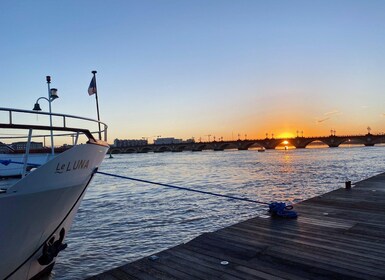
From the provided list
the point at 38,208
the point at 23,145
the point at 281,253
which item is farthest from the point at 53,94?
the point at 281,253

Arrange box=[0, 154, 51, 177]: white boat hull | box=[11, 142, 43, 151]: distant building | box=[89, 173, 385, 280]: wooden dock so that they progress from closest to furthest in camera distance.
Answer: box=[89, 173, 385, 280]: wooden dock < box=[0, 154, 51, 177]: white boat hull < box=[11, 142, 43, 151]: distant building

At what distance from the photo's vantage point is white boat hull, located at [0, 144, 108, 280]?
5188 millimetres

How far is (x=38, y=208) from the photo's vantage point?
5695 mm

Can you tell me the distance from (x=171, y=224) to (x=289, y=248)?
899cm

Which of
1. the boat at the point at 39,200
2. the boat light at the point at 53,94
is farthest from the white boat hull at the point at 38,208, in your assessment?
the boat light at the point at 53,94

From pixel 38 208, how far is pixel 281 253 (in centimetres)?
524

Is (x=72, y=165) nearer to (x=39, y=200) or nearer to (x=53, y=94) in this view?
(x=39, y=200)

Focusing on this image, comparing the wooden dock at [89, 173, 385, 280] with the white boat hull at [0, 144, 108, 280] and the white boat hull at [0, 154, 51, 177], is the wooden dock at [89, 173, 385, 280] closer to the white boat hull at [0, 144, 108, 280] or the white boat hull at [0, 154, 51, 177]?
the white boat hull at [0, 144, 108, 280]

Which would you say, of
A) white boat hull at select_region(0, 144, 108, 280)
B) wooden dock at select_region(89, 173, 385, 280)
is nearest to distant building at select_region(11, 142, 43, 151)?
white boat hull at select_region(0, 144, 108, 280)

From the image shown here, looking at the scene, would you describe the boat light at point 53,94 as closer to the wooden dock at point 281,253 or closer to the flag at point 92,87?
the flag at point 92,87

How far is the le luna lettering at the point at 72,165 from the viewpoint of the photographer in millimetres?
6016

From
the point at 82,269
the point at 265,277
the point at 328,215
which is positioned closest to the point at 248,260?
the point at 265,277

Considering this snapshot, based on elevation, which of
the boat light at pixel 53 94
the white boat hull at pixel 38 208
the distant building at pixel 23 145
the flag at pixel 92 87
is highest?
the flag at pixel 92 87

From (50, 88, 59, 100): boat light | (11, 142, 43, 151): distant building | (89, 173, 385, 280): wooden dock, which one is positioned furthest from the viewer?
(50, 88, 59, 100): boat light
